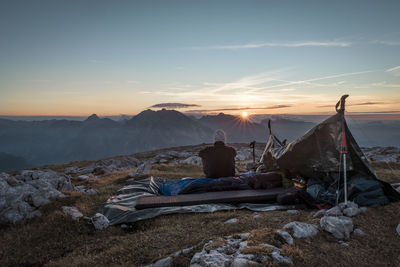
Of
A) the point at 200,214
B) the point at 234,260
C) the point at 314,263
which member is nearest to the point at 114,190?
the point at 200,214

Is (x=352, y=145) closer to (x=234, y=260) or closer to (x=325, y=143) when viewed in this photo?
(x=325, y=143)

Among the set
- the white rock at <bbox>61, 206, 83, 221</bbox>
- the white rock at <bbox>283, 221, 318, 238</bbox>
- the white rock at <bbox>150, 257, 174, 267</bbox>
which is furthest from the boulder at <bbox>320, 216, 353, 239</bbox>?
the white rock at <bbox>61, 206, 83, 221</bbox>

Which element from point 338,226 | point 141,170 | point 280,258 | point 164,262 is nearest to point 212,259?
point 164,262

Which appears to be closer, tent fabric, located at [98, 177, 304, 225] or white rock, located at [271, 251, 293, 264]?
white rock, located at [271, 251, 293, 264]

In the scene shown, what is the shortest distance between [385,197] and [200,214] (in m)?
6.18

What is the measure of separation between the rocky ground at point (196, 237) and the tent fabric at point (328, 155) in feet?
5.58

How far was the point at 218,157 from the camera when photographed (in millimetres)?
11125

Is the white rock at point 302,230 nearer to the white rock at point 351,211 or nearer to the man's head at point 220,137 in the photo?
the white rock at point 351,211

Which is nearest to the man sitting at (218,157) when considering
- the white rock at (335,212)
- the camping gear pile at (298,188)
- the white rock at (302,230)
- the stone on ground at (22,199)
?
the camping gear pile at (298,188)

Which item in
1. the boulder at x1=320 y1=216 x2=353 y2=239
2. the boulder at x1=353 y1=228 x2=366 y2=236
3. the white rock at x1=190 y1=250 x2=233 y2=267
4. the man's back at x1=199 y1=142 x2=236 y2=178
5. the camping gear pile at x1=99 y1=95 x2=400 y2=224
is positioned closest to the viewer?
the white rock at x1=190 y1=250 x2=233 y2=267

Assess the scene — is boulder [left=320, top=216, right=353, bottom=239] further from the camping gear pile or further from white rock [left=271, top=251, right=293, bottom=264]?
white rock [left=271, top=251, right=293, bottom=264]

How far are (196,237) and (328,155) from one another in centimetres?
635

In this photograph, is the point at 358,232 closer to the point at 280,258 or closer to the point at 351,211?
the point at 351,211

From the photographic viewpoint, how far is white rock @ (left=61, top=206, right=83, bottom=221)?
7.51 meters
